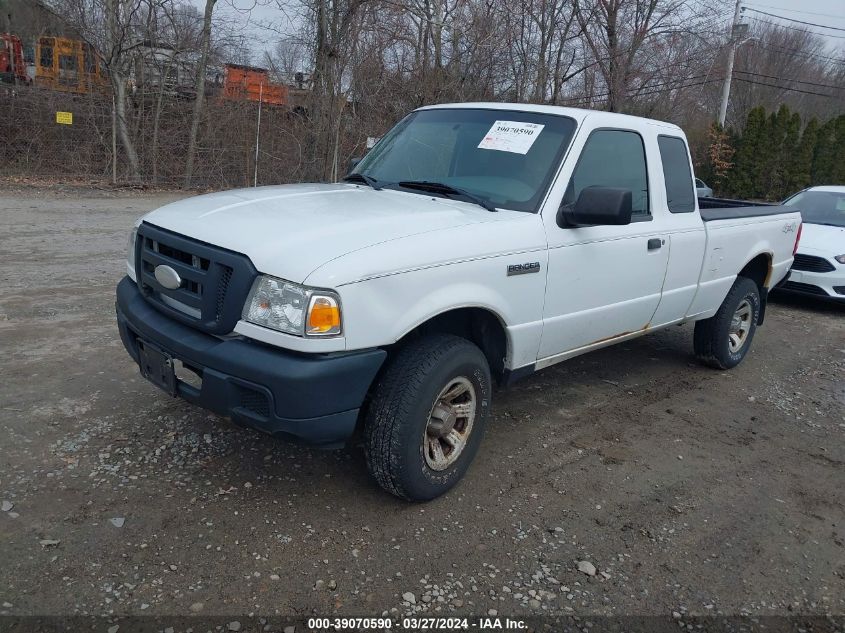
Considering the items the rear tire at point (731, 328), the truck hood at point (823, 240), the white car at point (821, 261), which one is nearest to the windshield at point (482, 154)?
the rear tire at point (731, 328)

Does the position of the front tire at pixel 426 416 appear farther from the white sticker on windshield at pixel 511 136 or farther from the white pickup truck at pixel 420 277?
the white sticker on windshield at pixel 511 136

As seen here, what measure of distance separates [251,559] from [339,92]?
49.3 feet

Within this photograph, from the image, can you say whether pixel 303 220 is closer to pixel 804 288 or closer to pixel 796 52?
pixel 804 288

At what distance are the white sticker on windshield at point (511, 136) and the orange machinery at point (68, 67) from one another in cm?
1625

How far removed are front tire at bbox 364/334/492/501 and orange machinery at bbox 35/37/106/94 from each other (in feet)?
56.3

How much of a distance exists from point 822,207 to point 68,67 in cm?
1759

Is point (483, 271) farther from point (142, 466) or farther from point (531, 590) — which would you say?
point (142, 466)

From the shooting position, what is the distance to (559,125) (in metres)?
4.02

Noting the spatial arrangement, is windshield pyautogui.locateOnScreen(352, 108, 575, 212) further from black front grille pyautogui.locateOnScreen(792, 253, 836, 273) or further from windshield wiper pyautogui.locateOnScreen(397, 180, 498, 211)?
black front grille pyautogui.locateOnScreen(792, 253, 836, 273)

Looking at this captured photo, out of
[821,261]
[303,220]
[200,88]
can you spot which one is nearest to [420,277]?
[303,220]

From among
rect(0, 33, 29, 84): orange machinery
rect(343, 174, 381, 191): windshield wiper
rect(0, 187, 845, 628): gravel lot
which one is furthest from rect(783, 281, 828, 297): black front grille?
rect(0, 33, 29, 84): orange machinery

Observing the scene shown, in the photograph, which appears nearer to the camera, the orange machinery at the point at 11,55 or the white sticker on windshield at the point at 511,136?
the white sticker on windshield at the point at 511,136

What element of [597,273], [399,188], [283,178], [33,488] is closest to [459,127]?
[399,188]

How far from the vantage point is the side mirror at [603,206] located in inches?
137
